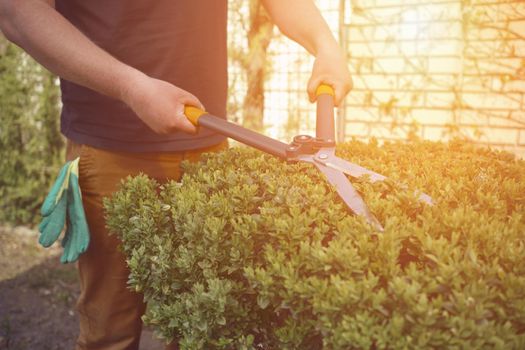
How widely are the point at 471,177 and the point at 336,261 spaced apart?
2.60 ft

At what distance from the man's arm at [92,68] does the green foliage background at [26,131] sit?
4021 millimetres

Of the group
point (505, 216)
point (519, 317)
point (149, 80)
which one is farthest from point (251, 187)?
point (519, 317)

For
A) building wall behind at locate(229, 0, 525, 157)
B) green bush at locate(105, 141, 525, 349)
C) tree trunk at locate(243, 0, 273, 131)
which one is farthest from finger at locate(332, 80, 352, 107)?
tree trunk at locate(243, 0, 273, 131)

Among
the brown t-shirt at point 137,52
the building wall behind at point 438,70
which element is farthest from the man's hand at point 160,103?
the building wall behind at point 438,70

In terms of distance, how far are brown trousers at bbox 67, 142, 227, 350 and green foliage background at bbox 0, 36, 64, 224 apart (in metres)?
3.78

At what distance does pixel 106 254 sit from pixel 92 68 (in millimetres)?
827

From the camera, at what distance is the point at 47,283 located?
4926 millimetres

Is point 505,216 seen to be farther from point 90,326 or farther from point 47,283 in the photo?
point 47,283

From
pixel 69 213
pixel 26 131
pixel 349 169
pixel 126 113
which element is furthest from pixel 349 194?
pixel 26 131

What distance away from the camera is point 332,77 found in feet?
7.30

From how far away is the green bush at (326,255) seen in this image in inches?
49.0

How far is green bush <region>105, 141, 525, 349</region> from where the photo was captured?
1245 mm

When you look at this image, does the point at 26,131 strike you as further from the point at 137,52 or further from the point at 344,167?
the point at 344,167

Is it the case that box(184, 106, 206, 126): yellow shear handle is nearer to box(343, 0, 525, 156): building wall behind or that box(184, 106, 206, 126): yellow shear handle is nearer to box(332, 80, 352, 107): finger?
box(332, 80, 352, 107): finger
